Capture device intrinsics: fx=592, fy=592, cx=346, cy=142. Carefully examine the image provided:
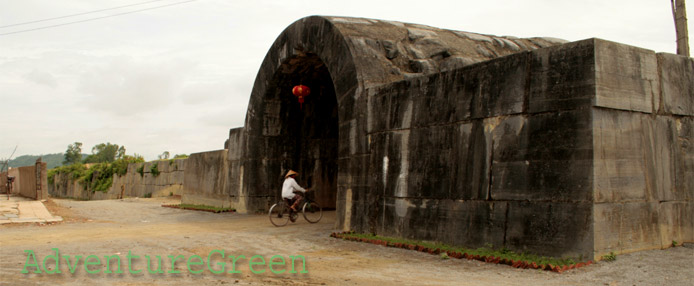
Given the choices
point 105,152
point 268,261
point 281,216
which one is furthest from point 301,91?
point 105,152

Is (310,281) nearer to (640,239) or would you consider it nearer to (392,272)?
(392,272)

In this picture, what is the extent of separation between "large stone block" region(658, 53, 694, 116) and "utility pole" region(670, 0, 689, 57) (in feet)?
23.8

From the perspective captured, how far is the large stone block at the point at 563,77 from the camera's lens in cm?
638

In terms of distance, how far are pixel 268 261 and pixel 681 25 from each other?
1163cm

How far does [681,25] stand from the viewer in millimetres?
13742

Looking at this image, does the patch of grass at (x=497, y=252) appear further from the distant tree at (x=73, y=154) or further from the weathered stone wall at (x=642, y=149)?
the distant tree at (x=73, y=154)

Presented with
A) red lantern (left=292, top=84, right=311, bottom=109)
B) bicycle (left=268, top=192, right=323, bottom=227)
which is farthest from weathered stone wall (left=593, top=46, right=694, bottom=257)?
red lantern (left=292, top=84, right=311, bottom=109)

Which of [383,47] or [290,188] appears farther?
[290,188]

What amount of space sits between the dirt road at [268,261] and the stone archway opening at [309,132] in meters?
3.72

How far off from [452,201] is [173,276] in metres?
3.76

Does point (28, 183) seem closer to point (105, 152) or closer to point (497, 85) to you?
point (497, 85)

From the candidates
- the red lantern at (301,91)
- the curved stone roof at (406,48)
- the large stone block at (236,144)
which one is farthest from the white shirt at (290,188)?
the curved stone roof at (406,48)

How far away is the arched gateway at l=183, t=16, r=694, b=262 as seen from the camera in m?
6.42

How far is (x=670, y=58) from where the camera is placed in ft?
23.1
